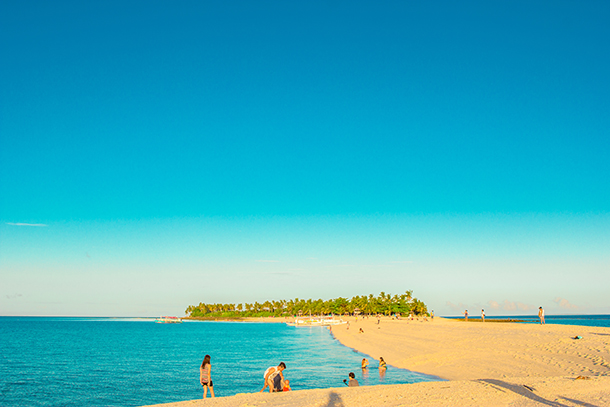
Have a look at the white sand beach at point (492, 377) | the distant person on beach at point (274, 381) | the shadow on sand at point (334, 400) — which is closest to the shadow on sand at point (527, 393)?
the white sand beach at point (492, 377)

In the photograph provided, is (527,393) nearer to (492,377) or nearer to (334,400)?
(334,400)

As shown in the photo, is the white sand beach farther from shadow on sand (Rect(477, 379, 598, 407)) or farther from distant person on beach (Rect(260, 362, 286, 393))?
distant person on beach (Rect(260, 362, 286, 393))

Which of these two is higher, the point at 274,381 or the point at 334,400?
the point at 334,400

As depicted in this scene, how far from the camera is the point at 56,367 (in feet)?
132

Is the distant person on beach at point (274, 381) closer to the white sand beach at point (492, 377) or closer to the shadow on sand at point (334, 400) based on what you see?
the white sand beach at point (492, 377)

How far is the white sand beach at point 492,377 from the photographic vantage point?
1427 cm

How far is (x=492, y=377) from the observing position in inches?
865

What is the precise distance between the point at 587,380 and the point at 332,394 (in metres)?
10.4

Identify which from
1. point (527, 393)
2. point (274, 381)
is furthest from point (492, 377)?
point (274, 381)

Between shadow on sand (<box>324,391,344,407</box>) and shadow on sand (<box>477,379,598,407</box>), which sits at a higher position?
shadow on sand (<box>477,379,598,407</box>)

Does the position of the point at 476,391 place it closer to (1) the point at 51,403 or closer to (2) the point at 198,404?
(2) the point at 198,404

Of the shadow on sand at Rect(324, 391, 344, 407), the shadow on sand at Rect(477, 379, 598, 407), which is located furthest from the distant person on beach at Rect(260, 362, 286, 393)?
the shadow on sand at Rect(477, 379, 598, 407)

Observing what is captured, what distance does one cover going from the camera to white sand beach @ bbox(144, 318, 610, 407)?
14.3m

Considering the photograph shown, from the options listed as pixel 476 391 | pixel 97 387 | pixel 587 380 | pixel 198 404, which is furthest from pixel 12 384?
pixel 587 380
